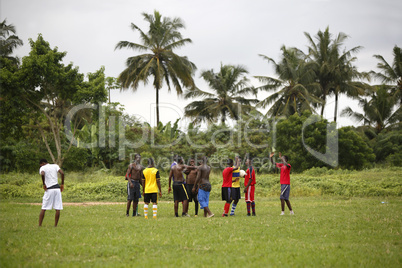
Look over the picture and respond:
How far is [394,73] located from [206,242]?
41804mm

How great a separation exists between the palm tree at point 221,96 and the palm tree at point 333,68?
23.5 feet

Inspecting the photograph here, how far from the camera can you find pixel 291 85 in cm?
4250

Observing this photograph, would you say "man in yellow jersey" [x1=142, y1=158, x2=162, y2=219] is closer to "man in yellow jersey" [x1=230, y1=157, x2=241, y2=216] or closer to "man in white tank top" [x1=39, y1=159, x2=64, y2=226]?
"man in yellow jersey" [x1=230, y1=157, x2=241, y2=216]

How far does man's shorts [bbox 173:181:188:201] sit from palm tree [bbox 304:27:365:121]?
31532mm

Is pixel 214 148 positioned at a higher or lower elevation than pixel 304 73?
lower

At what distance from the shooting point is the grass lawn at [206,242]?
7.39m

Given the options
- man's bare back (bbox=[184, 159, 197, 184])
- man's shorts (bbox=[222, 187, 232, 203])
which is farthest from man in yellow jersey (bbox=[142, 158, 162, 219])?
man's shorts (bbox=[222, 187, 232, 203])

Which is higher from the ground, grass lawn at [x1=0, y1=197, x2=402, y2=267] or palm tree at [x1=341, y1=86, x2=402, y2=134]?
palm tree at [x1=341, y1=86, x2=402, y2=134]

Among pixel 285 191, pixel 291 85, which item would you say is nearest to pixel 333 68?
pixel 291 85

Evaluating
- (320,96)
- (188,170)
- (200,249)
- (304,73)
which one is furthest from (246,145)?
(200,249)

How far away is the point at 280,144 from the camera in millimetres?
34312

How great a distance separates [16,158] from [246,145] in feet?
61.5

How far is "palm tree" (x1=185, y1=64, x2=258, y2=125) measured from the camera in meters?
46.4

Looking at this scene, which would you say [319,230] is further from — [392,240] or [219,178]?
[219,178]
